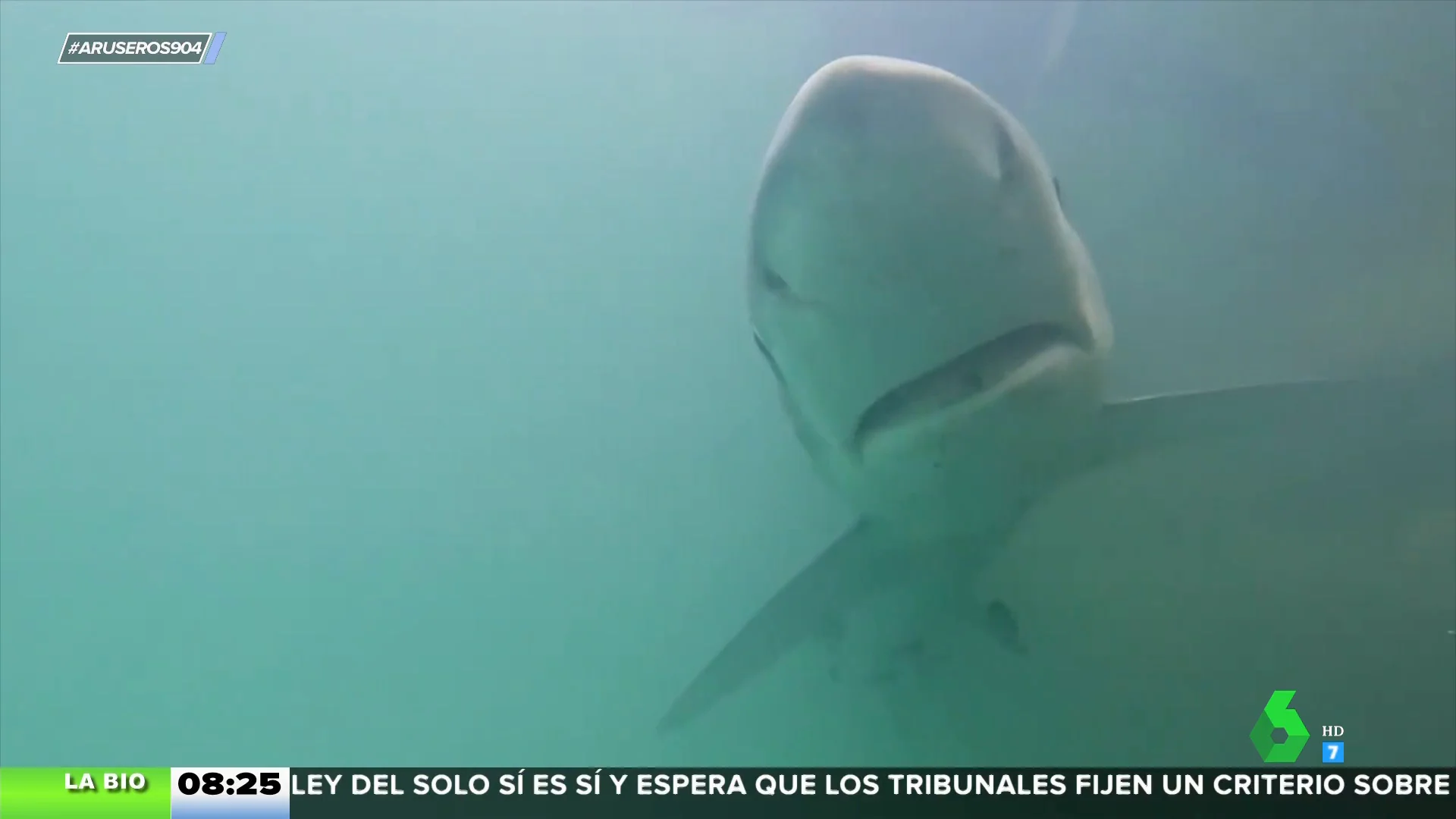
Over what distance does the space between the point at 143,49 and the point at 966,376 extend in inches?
46.3

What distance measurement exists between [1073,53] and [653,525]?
831 mm

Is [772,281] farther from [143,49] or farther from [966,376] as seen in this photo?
[143,49]

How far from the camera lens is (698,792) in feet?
3.57

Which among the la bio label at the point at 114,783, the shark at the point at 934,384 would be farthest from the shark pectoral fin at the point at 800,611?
the la bio label at the point at 114,783

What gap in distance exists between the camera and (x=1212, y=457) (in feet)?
3.63

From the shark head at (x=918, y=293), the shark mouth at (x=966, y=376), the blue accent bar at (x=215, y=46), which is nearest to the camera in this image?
the shark head at (x=918, y=293)

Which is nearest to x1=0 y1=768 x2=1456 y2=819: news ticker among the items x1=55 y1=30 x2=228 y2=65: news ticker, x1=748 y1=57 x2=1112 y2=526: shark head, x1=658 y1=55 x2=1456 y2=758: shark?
x1=658 y1=55 x2=1456 y2=758: shark

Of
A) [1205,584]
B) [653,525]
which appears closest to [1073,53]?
[1205,584]

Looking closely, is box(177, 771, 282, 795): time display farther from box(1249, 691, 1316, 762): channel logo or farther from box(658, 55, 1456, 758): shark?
box(1249, 691, 1316, 762): channel logo

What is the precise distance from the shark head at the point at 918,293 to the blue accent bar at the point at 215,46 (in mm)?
791

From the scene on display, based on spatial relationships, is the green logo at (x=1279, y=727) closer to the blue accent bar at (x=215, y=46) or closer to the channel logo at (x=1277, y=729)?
the channel logo at (x=1277, y=729)

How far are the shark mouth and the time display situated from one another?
872 mm

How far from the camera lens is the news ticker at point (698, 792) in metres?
1.06

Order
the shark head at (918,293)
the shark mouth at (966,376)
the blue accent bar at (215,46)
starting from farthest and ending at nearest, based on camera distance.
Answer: the blue accent bar at (215,46), the shark mouth at (966,376), the shark head at (918,293)
